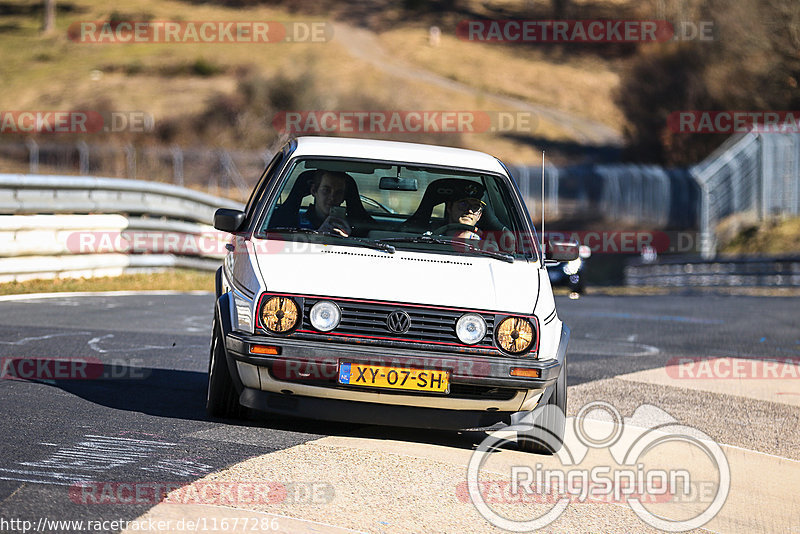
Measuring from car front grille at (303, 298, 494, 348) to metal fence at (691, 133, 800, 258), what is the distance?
94.8ft

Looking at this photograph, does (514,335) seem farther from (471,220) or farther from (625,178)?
(625,178)

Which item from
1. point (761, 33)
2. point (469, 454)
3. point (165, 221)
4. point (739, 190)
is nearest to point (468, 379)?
point (469, 454)

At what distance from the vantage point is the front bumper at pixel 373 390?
6.31 meters

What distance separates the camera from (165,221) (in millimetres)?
17734

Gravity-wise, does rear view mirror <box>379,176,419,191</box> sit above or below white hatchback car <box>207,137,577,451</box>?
above

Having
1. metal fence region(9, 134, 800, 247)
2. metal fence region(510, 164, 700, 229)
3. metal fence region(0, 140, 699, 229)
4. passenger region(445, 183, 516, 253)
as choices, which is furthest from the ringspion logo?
metal fence region(510, 164, 700, 229)

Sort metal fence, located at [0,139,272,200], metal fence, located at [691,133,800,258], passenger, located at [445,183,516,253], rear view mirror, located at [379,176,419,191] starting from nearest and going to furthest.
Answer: passenger, located at [445,183,516,253]
rear view mirror, located at [379,176,419,191]
metal fence, located at [691,133,800,258]
metal fence, located at [0,139,272,200]

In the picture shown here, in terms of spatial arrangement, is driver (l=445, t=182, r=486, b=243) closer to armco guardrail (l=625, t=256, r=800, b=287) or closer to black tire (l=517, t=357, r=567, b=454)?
black tire (l=517, t=357, r=567, b=454)

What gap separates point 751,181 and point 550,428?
2989 centimetres

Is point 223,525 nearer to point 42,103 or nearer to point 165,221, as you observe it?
point 165,221

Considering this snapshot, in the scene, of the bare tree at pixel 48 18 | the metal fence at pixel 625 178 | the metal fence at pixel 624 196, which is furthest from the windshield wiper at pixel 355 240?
the bare tree at pixel 48 18

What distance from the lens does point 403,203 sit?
7.99 meters

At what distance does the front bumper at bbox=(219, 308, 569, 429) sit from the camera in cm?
631

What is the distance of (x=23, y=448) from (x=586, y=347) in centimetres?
758
